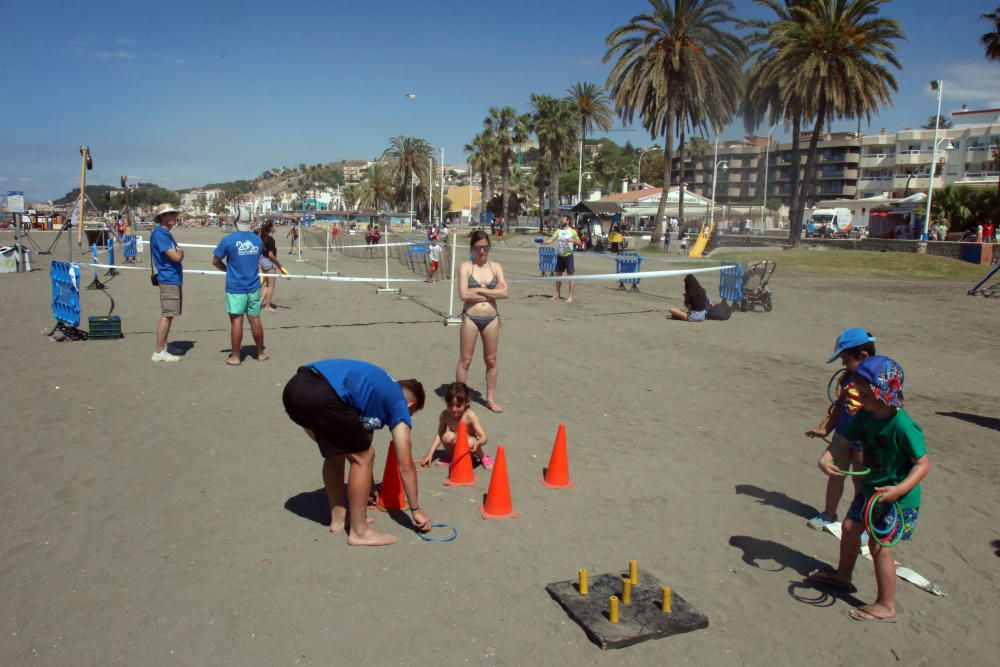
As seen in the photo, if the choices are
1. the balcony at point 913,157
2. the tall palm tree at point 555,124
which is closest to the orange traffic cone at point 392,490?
the tall palm tree at point 555,124

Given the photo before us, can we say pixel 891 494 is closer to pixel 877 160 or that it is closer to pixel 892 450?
pixel 892 450

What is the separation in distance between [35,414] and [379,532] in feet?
14.7

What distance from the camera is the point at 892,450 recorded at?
3746mm

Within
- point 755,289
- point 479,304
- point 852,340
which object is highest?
point 852,340

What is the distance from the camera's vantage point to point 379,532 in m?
4.70

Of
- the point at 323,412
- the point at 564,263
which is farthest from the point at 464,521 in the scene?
the point at 564,263

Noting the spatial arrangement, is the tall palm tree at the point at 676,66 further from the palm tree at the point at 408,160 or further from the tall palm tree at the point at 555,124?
the palm tree at the point at 408,160

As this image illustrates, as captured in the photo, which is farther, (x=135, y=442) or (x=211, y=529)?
(x=135, y=442)

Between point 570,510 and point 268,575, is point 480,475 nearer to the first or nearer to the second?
point 570,510

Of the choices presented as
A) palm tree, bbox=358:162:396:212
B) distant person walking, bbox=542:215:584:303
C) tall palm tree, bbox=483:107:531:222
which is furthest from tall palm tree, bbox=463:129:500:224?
distant person walking, bbox=542:215:584:303

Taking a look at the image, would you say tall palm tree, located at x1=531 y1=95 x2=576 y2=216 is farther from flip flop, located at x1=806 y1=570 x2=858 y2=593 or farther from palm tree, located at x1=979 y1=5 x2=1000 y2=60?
flip flop, located at x1=806 y1=570 x2=858 y2=593

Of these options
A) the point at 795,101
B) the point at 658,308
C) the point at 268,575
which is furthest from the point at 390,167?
the point at 268,575

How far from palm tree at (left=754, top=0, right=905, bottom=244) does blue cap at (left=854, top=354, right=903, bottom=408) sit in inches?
1355

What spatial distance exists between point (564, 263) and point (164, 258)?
9817mm
